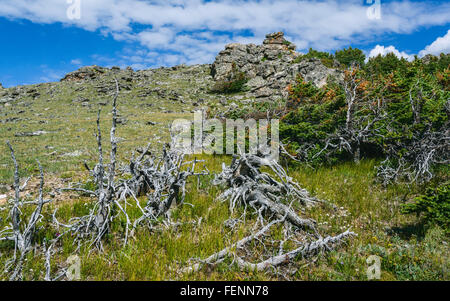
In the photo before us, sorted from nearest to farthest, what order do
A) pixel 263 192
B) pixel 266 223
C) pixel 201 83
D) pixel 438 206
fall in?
pixel 438 206, pixel 266 223, pixel 263 192, pixel 201 83

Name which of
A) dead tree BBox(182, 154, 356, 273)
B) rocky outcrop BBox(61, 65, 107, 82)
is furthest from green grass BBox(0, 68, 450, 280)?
rocky outcrop BBox(61, 65, 107, 82)

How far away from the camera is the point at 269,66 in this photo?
3938cm

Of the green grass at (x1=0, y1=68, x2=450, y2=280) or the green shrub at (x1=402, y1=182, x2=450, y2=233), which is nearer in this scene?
the green grass at (x1=0, y1=68, x2=450, y2=280)

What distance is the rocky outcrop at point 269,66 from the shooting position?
31.3 m

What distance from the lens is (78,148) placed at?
1277 centimetres

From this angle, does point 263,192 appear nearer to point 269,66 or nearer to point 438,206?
point 438,206

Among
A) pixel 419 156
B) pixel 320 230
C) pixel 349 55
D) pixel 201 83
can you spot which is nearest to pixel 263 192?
pixel 320 230

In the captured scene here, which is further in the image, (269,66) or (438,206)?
(269,66)

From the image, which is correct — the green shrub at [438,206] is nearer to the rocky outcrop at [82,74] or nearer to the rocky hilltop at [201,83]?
the rocky hilltop at [201,83]

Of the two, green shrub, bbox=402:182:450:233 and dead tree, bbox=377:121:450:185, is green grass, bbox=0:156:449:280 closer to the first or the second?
green shrub, bbox=402:182:450:233

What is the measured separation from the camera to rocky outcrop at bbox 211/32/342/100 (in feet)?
103
